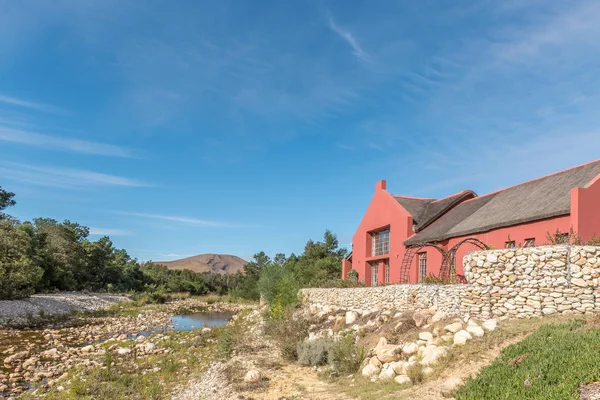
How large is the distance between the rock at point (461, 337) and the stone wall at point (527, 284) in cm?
203

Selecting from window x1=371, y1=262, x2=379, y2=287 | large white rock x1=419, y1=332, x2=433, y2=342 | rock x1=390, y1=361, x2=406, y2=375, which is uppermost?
window x1=371, y1=262, x2=379, y2=287

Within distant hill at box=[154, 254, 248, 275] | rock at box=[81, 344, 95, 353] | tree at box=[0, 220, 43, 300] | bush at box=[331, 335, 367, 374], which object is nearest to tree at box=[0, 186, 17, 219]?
tree at box=[0, 220, 43, 300]

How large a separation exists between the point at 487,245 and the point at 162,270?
6512 cm

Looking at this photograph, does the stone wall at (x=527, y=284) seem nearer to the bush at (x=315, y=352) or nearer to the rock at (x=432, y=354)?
the rock at (x=432, y=354)

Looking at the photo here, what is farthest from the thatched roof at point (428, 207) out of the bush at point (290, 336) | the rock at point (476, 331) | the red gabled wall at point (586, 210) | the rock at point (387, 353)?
the rock at point (387, 353)

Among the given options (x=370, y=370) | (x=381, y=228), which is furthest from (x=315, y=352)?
(x=381, y=228)

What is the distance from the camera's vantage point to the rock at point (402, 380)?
31.2ft

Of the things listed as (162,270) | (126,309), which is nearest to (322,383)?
(126,309)

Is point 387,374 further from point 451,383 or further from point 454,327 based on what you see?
point 454,327

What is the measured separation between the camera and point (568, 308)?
11516 millimetres

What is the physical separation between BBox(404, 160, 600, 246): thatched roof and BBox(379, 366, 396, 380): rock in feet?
29.6

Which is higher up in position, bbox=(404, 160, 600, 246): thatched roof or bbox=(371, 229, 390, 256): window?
bbox=(404, 160, 600, 246): thatched roof

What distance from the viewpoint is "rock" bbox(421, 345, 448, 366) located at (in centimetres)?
999

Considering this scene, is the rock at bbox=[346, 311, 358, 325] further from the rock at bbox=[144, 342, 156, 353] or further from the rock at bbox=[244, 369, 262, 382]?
the rock at bbox=[144, 342, 156, 353]
